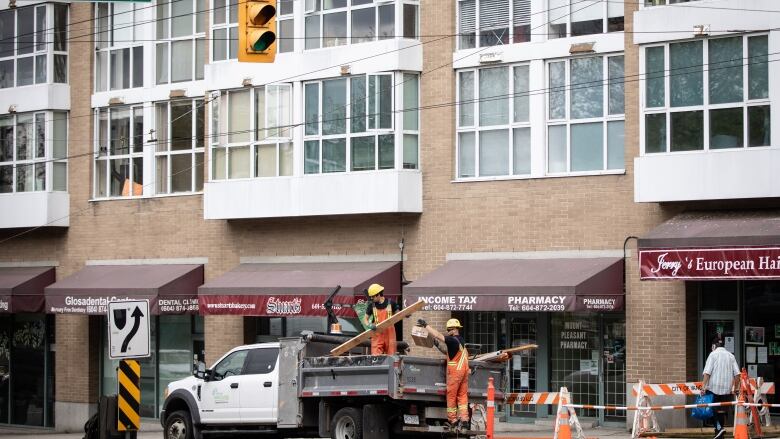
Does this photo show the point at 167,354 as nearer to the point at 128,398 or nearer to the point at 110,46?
the point at 110,46

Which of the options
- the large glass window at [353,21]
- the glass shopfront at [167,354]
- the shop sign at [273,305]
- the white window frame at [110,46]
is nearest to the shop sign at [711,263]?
the shop sign at [273,305]

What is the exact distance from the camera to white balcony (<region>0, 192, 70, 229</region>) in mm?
35438

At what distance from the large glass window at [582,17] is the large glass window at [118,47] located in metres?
11.4

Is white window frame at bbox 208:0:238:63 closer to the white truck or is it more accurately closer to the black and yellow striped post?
the white truck

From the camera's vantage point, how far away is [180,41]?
1325 inches

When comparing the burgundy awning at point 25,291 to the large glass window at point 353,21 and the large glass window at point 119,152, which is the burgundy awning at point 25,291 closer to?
the large glass window at point 119,152

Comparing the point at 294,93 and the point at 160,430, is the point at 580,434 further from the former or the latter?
the point at 160,430

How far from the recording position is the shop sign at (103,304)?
32375mm

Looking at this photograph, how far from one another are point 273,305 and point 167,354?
18.8 ft

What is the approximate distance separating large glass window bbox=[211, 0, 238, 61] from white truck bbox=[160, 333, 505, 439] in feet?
34.8

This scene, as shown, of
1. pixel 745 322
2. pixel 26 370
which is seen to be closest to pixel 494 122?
pixel 745 322

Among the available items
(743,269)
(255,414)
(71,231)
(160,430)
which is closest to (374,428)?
(255,414)

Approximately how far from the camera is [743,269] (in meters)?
23.5

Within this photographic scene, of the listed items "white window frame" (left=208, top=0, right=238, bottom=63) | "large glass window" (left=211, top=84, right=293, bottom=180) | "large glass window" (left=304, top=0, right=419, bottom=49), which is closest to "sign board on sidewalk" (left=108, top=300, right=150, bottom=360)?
"large glass window" (left=304, top=0, right=419, bottom=49)
